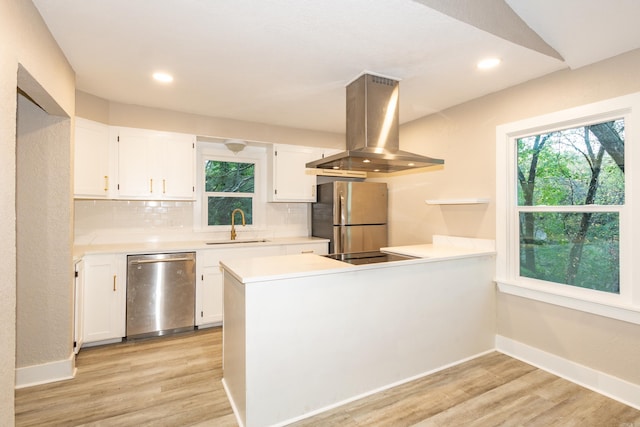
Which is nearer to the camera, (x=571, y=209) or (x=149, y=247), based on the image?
(x=571, y=209)

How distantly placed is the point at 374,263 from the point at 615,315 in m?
1.68

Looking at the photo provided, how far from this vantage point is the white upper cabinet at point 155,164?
3.22 meters

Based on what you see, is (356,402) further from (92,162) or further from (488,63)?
(92,162)

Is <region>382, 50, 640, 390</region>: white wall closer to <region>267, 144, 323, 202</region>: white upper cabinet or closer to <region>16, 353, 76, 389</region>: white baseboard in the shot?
<region>267, 144, 323, 202</region>: white upper cabinet

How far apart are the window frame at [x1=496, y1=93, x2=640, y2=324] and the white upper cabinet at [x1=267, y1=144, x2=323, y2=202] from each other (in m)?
2.24

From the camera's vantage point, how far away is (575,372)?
7.68ft

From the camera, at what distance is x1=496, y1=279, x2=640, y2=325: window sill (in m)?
2.07

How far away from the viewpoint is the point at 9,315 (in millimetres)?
1397

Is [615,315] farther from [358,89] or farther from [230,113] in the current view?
[230,113]

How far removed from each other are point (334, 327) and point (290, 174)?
8.04 ft

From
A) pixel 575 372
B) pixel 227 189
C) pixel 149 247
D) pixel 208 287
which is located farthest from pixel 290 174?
pixel 575 372

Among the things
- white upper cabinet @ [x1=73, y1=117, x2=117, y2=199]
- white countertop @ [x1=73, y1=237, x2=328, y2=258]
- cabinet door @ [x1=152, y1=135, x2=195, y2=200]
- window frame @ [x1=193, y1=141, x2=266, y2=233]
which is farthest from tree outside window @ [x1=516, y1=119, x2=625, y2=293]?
white upper cabinet @ [x1=73, y1=117, x2=117, y2=199]

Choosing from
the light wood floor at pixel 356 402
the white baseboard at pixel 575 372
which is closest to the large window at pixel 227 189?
the light wood floor at pixel 356 402

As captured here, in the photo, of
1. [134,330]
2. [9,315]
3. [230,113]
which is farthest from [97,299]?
[230,113]
